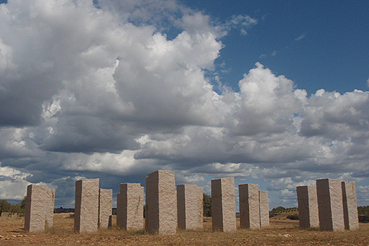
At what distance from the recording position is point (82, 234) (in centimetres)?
→ 1683

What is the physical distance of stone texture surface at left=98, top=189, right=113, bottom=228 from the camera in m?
21.7

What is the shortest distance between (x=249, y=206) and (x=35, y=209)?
40.2 feet

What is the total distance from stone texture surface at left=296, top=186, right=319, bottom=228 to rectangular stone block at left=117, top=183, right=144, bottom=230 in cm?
1062

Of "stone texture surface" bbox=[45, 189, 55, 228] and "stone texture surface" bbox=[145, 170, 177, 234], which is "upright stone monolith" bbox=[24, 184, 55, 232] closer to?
"stone texture surface" bbox=[45, 189, 55, 228]

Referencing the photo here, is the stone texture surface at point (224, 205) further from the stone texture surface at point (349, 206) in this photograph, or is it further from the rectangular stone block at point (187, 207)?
the stone texture surface at point (349, 206)

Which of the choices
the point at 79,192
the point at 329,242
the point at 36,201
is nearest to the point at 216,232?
the point at 329,242

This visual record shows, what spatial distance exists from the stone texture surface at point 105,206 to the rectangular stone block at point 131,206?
2175mm

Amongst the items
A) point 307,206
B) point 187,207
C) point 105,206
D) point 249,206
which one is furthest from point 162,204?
point 307,206

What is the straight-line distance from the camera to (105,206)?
72.7 feet

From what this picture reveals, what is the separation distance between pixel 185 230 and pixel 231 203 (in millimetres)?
3037

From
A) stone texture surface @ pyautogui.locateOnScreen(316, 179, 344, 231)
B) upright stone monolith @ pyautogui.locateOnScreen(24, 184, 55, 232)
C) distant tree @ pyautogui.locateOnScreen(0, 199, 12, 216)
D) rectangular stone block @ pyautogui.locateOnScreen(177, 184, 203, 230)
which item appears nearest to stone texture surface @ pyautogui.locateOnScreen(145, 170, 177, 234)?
rectangular stone block @ pyautogui.locateOnScreen(177, 184, 203, 230)

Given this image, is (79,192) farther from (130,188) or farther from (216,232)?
(216,232)

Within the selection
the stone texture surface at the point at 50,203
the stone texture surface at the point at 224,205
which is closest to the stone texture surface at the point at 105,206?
the stone texture surface at the point at 50,203

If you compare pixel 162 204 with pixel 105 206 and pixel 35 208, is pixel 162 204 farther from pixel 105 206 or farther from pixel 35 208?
pixel 105 206
